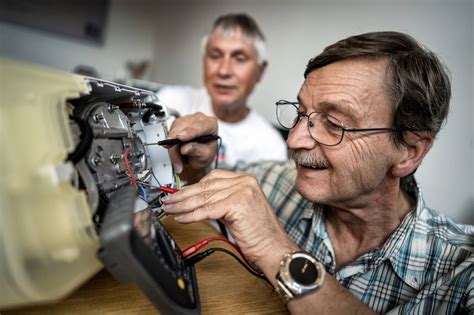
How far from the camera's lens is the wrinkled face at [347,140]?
0.75 m

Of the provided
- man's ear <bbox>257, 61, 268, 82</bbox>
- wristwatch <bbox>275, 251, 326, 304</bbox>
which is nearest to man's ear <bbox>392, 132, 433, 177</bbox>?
wristwatch <bbox>275, 251, 326, 304</bbox>

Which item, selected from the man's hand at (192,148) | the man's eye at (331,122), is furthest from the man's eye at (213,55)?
the man's eye at (331,122)

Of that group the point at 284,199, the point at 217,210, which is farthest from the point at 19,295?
the point at 284,199

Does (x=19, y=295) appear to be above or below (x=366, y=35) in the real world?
below

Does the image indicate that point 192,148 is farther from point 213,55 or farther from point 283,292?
point 213,55

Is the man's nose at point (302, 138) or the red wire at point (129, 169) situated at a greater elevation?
the man's nose at point (302, 138)

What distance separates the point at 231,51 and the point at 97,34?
2367 mm

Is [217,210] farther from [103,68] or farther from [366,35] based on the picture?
[103,68]

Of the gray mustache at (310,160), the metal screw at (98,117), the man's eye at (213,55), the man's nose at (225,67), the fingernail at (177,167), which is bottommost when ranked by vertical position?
the fingernail at (177,167)

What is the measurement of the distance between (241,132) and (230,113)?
13 centimetres

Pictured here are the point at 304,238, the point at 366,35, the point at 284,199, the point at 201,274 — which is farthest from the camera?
the point at 284,199

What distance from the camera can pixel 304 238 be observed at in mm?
993

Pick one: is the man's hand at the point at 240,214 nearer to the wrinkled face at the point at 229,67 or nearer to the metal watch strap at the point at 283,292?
the metal watch strap at the point at 283,292

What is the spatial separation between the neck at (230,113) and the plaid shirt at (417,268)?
1.10 metres
